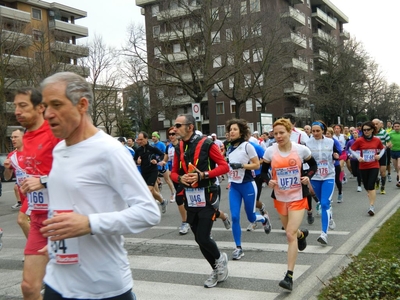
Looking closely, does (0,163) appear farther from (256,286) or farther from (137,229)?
(137,229)

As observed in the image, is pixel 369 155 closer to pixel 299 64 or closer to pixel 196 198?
pixel 196 198

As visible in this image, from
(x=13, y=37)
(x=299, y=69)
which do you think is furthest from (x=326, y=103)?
(x=13, y=37)

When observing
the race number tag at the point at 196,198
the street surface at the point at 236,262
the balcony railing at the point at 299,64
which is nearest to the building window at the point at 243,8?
the balcony railing at the point at 299,64

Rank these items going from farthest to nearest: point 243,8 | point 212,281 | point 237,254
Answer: point 243,8, point 237,254, point 212,281

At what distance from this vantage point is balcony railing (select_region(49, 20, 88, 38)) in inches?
2100

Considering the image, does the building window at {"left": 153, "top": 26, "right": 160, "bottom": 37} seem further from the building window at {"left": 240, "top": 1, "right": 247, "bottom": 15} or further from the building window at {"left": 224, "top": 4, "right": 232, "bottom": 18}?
the building window at {"left": 240, "top": 1, "right": 247, "bottom": 15}

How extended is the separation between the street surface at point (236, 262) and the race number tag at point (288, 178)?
111 cm

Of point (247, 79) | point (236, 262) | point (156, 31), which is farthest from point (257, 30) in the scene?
point (236, 262)

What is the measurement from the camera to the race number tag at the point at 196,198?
571cm

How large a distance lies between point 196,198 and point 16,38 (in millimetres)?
33118

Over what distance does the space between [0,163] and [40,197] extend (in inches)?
952

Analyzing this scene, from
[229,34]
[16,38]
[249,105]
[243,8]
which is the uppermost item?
[243,8]

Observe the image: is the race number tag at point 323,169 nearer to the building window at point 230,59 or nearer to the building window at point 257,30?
the building window at point 230,59

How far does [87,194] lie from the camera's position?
2369 millimetres
